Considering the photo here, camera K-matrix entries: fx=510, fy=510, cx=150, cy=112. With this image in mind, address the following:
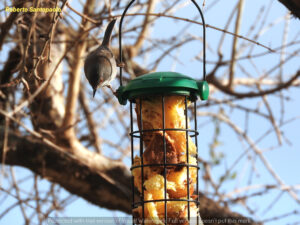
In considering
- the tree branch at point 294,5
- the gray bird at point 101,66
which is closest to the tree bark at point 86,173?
the gray bird at point 101,66

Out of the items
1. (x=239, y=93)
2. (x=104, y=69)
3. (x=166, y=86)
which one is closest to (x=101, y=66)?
(x=104, y=69)

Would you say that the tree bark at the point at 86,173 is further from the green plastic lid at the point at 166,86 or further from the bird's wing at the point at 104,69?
the green plastic lid at the point at 166,86

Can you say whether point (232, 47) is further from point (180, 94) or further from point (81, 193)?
point (180, 94)

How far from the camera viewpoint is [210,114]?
4.98 meters

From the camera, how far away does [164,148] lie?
5.99ft

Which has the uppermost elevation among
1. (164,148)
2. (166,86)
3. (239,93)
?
(239,93)

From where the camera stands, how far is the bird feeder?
182 cm

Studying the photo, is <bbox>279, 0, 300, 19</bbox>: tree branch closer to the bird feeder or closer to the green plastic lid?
the bird feeder

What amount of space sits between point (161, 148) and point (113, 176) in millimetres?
2177

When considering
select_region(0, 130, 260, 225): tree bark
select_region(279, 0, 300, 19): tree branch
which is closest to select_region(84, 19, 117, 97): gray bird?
select_region(279, 0, 300, 19): tree branch

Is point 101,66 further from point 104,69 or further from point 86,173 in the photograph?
point 86,173

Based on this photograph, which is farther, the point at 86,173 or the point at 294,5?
the point at 86,173

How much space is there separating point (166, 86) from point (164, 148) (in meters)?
0.22

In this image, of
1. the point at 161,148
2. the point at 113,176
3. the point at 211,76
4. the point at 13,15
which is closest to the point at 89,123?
the point at 113,176
